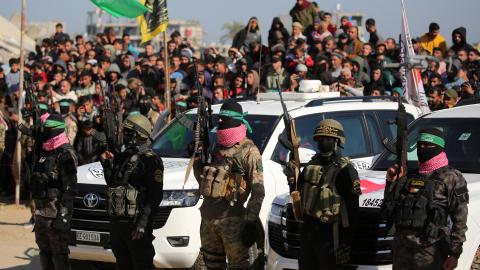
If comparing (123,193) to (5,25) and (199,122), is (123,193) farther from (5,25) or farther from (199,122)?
(5,25)

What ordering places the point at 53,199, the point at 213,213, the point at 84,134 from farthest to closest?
the point at 84,134 → the point at 53,199 → the point at 213,213

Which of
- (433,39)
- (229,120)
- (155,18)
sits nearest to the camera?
(229,120)

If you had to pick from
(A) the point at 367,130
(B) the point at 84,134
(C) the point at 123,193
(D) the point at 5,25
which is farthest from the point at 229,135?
(D) the point at 5,25

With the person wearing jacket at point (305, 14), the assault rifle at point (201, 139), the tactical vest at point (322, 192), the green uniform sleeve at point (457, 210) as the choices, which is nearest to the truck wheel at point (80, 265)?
the assault rifle at point (201, 139)

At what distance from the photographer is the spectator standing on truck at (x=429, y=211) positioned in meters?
6.47

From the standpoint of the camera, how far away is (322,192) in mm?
6984

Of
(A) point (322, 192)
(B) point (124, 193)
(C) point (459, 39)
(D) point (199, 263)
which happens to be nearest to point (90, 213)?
(D) point (199, 263)

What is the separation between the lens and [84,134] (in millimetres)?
14859

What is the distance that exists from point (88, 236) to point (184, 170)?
124 centimetres

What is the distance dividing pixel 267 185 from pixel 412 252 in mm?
2892

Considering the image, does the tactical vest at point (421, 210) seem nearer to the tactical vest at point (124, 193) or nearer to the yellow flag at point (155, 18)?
the tactical vest at point (124, 193)

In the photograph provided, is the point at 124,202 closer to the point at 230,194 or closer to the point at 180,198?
the point at 230,194

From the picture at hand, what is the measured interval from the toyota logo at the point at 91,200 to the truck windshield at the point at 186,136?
1114 millimetres

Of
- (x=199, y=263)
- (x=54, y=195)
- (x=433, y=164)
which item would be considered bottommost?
(x=199, y=263)
